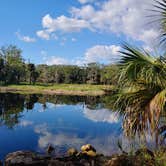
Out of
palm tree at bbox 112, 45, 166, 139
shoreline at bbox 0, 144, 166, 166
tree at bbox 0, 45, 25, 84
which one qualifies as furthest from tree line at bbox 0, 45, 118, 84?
palm tree at bbox 112, 45, 166, 139

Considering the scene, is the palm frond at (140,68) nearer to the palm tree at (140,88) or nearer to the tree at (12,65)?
the palm tree at (140,88)

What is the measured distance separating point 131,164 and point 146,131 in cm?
299

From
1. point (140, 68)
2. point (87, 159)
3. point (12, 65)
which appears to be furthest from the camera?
point (12, 65)

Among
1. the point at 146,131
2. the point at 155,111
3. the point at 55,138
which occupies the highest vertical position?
the point at 155,111

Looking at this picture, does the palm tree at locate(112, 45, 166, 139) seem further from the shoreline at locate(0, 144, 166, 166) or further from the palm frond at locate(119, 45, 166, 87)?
the shoreline at locate(0, 144, 166, 166)

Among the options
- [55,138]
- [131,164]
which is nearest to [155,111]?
[131,164]

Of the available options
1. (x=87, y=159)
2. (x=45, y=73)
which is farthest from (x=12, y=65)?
(x=87, y=159)

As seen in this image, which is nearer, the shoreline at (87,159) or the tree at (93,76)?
the shoreline at (87,159)

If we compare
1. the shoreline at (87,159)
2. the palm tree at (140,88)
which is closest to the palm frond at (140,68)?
the palm tree at (140,88)

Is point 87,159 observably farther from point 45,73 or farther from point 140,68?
point 45,73

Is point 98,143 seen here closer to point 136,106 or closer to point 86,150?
point 86,150

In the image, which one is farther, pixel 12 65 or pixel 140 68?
pixel 12 65

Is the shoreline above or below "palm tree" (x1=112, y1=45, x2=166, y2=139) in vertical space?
below

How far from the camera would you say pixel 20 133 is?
85.4 ft
